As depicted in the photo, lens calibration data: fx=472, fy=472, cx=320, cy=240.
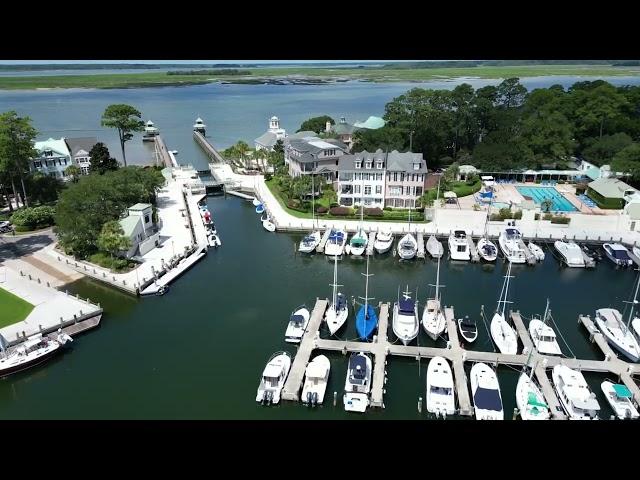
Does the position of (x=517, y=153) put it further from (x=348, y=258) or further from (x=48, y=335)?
(x=48, y=335)

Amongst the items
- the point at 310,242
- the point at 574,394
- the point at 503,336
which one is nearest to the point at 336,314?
the point at 503,336

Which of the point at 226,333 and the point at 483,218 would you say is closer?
the point at 226,333

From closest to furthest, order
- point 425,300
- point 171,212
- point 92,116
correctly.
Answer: point 425,300 → point 171,212 → point 92,116

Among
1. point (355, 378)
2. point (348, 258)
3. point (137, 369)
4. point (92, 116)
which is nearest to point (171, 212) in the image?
point (348, 258)

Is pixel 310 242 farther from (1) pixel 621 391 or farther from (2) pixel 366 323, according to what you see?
(1) pixel 621 391

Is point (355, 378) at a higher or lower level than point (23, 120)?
lower

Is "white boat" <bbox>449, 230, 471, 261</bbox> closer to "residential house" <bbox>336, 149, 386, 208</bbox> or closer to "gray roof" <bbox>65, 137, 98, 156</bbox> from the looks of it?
"residential house" <bbox>336, 149, 386, 208</bbox>

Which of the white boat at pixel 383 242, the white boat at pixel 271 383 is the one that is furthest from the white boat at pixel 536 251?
the white boat at pixel 271 383
